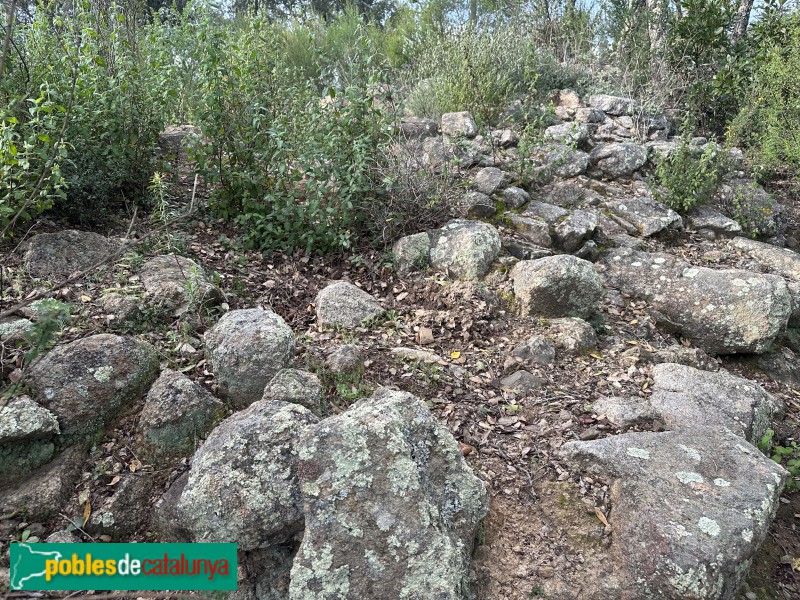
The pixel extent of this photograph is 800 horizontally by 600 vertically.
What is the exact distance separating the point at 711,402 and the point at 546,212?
99.0 inches

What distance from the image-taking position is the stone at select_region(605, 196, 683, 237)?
17.9 ft

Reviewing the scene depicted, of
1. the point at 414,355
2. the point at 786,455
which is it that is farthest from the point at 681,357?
the point at 414,355

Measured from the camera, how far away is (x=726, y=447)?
2.89m

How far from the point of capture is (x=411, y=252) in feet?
14.9

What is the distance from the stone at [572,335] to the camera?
384 cm

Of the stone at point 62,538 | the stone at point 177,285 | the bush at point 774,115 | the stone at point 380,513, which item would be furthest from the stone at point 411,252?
the bush at point 774,115

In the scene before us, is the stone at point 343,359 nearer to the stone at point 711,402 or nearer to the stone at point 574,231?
the stone at point 711,402

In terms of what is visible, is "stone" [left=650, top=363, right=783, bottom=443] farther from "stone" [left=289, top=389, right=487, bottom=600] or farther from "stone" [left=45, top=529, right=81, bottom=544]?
"stone" [left=45, top=529, right=81, bottom=544]

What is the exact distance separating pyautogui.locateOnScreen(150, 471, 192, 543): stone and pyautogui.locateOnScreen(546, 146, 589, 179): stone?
4867 mm

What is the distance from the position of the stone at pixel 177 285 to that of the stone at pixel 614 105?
5908 mm

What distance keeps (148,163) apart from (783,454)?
494 cm

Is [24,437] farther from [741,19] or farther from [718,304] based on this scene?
[741,19]

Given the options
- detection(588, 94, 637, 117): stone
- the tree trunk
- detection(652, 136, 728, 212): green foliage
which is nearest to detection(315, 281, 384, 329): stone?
detection(652, 136, 728, 212): green foliage

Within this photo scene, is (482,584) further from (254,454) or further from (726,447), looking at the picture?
(726,447)
